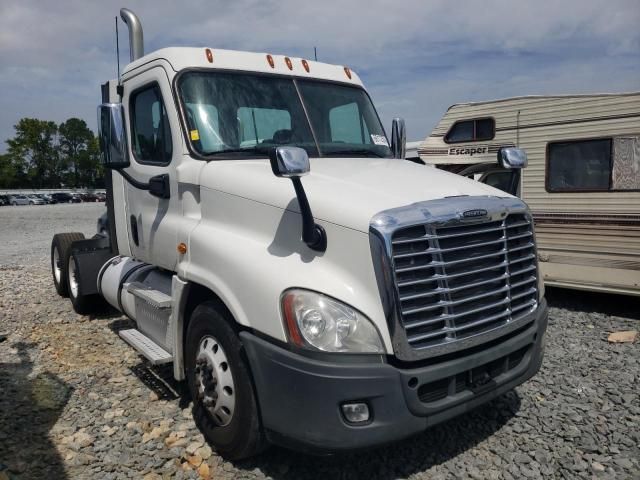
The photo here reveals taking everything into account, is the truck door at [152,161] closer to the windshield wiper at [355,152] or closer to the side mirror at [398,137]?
the windshield wiper at [355,152]

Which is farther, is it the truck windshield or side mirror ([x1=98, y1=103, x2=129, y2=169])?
side mirror ([x1=98, y1=103, x2=129, y2=169])

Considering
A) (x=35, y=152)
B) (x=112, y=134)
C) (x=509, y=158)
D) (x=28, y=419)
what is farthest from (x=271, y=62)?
(x=35, y=152)

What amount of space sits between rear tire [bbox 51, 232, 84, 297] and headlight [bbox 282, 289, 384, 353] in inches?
228

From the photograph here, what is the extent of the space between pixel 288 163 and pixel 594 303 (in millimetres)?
6124

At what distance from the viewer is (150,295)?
4.28 meters

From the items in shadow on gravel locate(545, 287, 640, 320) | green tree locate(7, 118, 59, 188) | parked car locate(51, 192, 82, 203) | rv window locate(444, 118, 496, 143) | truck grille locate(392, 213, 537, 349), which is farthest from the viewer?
green tree locate(7, 118, 59, 188)

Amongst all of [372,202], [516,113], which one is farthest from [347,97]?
[516,113]

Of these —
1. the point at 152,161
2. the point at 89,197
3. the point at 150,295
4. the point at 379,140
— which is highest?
the point at 379,140

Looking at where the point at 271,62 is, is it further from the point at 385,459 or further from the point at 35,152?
the point at 35,152

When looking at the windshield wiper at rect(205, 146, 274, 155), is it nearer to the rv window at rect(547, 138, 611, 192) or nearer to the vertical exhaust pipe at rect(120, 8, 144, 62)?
the vertical exhaust pipe at rect(120, 8, 144, 62)

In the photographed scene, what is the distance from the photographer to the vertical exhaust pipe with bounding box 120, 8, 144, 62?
518cm

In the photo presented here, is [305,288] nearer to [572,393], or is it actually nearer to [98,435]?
[98,435]

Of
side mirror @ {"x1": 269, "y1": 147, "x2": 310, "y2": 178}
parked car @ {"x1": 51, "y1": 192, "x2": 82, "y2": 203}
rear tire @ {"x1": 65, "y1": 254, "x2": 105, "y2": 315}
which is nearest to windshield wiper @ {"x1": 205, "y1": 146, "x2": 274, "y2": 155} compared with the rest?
side mirror @ {"x1": 269, "y1": 147, "x2": 310, "y2": 178}

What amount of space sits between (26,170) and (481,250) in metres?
97.9
